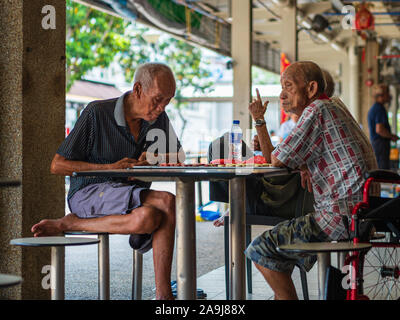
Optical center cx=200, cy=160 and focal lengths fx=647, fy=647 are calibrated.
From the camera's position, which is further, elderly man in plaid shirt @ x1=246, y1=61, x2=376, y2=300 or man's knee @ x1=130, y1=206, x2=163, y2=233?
man's knee @ x1=130, y1=206, x2=163, y2=233

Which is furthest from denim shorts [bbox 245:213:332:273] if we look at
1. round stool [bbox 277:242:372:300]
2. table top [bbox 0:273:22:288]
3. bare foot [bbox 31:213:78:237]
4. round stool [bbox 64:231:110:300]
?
table top [bbox 0:273:22:288]

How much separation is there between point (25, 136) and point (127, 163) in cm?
76

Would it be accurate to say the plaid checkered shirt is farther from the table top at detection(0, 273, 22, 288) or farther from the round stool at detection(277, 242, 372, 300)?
the table top at detection(0, 273, 22, 288)

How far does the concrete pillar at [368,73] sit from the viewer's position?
1744 centimetres

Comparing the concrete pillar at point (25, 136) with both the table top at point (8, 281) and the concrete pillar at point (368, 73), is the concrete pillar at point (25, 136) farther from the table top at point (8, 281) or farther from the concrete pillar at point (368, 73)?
the concrete pillar at point (368, 73)

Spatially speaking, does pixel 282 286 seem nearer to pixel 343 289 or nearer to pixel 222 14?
pixel 343 289

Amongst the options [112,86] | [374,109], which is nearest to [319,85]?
[374,109]

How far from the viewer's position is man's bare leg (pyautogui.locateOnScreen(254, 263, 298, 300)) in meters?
2.85

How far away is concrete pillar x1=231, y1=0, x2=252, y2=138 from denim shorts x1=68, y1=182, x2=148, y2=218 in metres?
5.13

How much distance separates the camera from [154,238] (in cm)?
300

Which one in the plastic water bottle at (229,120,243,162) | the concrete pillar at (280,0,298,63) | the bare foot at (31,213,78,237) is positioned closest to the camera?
the bare foot at (31,213,78,237)

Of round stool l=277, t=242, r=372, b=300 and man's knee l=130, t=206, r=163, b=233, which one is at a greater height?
man's knee l=130, t=206, r=163, b=233

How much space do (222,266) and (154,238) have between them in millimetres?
2585

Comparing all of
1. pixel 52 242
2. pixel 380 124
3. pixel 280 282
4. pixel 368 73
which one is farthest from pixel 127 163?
pixel 368 73
